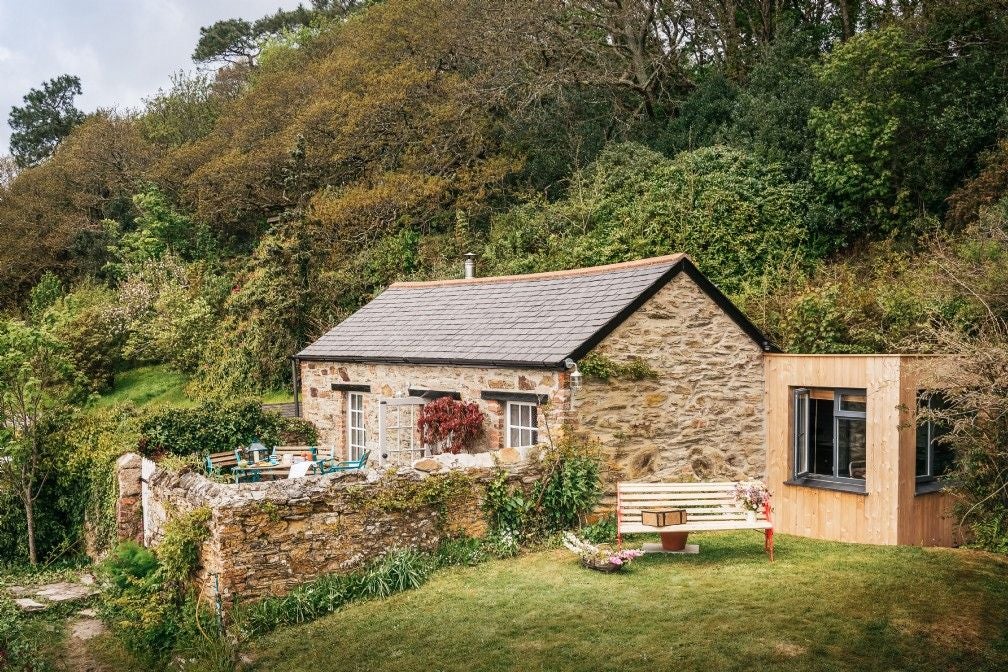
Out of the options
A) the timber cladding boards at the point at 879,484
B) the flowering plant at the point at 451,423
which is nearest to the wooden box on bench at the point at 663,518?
the timber cladding boards at the point at 879,484

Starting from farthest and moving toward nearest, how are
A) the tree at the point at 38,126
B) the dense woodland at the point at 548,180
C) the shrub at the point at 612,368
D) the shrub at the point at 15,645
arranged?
the tree at the point at 38,126 < the dense woodland at the point at 548,180 < the shrub at the point at 612,368 < the shrub at the point at 15,645

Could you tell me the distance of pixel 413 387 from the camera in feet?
56.7

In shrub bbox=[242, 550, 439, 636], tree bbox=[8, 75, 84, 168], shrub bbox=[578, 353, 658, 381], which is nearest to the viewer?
shrub bbox=[242, 550, 439, 636]

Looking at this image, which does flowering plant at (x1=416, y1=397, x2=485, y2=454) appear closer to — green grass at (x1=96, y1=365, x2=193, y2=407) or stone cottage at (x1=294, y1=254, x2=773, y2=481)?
stone cottage at (x1=294, y1=254, x2=773, y2=481)

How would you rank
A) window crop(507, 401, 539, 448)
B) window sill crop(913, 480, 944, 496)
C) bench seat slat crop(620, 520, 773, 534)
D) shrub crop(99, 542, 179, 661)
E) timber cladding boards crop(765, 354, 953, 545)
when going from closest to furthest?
bench seat slat crop(620, 520, 773, 534)
shrub crop(99, 542, 179, 661)
timber cladding boards crop(765, 354, 953, 545)
window sill crop(913, 480, 944, 496)
window crop(507, 401, 539, 448)

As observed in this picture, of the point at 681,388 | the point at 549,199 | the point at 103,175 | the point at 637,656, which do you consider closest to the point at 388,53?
the point at 549,199

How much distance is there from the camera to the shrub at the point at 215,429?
1883 centimetres

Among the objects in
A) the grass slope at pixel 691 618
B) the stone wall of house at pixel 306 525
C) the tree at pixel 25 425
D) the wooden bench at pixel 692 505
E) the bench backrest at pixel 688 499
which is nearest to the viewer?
the grass slope at pixel 691 618

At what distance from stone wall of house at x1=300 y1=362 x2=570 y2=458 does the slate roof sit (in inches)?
9.3

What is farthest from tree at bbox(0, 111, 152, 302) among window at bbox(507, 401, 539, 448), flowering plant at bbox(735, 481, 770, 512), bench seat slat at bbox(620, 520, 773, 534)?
flowering plant at bbox(735, 481, 770, 512)

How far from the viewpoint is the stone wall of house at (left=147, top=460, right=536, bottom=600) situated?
11438 millimetres

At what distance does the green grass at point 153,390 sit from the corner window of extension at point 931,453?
64.6ft

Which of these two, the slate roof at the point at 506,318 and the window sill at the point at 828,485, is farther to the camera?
the slate roof at the point at 506,318

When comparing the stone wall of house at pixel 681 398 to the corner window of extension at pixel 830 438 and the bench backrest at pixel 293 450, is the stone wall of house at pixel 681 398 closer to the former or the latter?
the corner window of extension at pixel 830 438
